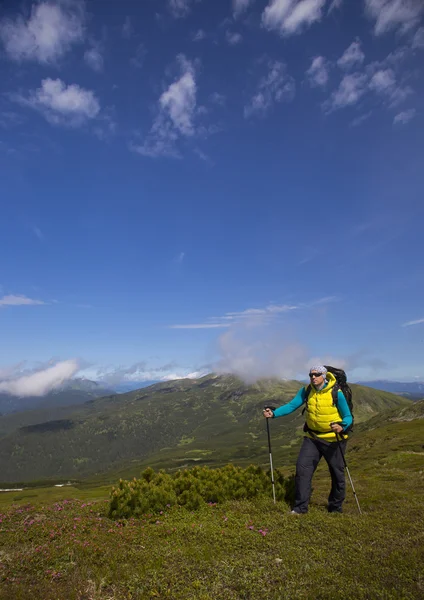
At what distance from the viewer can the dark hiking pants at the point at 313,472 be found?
11.9m

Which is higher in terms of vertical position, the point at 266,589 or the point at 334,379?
the point at 334,379

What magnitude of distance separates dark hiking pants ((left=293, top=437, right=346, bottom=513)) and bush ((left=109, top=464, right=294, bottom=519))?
182cm

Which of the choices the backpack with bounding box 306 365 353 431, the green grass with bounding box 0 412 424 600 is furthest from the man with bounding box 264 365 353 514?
the green grass with bounding box 0 412 424 600

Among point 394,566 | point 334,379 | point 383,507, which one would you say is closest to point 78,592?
point 394,566

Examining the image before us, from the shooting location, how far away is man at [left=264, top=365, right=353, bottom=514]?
1188cm

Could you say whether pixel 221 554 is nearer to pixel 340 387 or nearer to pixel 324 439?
pixel 324 439

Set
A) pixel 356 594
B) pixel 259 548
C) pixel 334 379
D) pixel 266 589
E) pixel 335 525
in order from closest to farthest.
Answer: pixel 356 594 → pixel 266 589 → pixel 259 548 → pixel 335 525 → pixel 334 379

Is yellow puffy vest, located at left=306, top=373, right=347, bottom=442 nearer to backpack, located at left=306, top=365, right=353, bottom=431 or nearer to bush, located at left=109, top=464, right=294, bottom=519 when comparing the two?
backpack, located at left=306, top=365, right=353, bottom=431

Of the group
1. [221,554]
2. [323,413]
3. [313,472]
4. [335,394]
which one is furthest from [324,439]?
[221,554]

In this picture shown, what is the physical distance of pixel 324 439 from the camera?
11977mm

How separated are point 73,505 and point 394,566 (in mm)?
14024

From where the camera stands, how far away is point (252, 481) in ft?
47.1

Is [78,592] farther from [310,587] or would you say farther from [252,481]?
[252,481]

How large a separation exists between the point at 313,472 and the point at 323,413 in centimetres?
212
